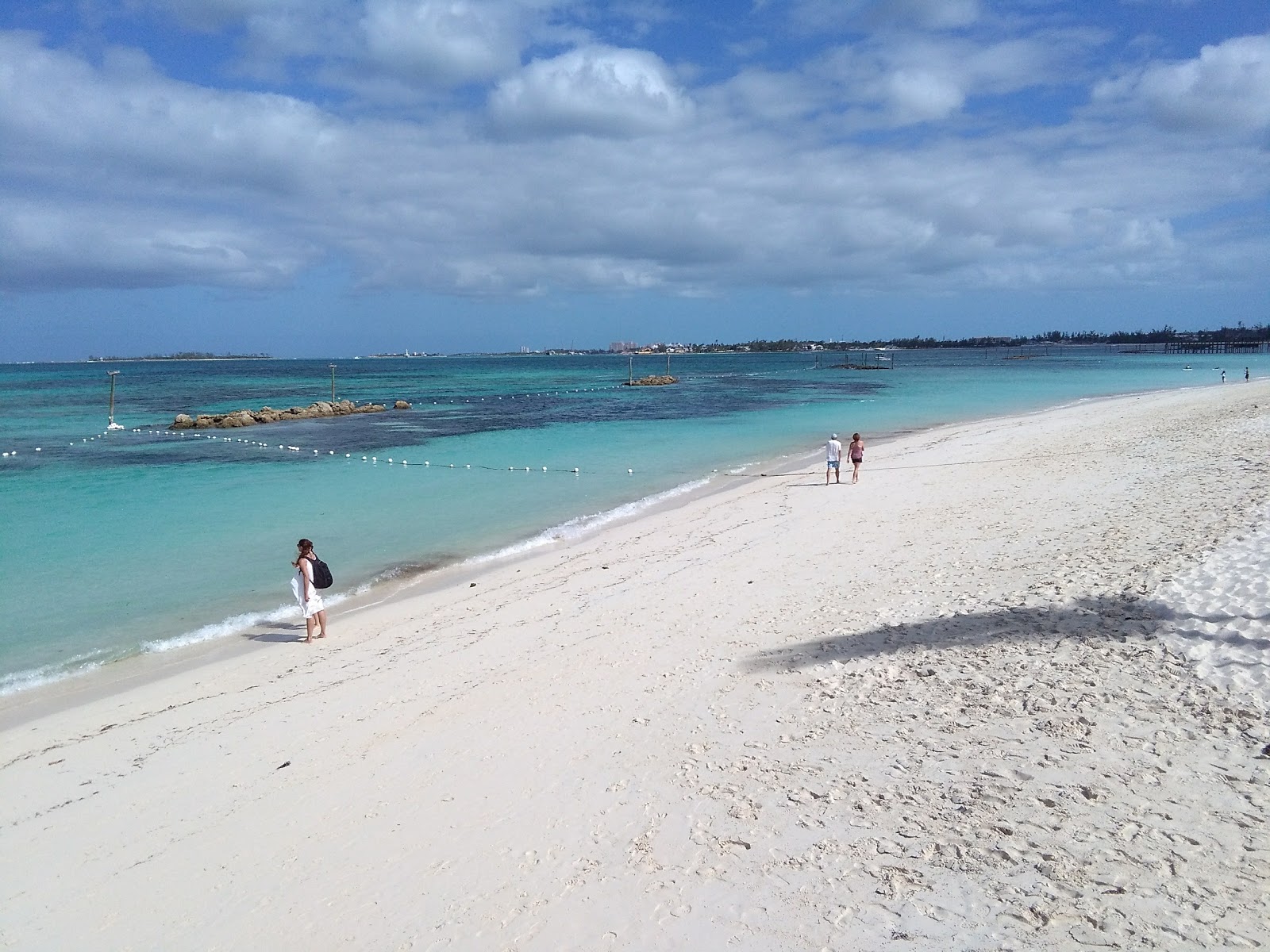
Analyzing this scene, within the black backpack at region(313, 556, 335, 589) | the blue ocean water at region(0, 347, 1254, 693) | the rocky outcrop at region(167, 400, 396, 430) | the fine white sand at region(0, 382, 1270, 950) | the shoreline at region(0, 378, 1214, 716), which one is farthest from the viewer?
the rocky outcrop at region(167, 400, 396, 430)

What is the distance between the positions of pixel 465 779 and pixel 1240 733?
17.0 ft

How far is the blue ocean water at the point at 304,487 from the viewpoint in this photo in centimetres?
1138

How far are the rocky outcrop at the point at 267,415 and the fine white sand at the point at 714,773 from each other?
34105mm

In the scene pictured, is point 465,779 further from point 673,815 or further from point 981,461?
point 981,461

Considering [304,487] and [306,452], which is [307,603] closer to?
[304,487]

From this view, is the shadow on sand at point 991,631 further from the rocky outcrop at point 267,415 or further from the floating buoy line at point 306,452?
the rocky outcrop at point 267,415

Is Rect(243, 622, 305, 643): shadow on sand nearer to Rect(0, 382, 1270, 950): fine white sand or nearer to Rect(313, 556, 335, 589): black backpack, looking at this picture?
Rect(0, 382, 1270, 950): fine white sand

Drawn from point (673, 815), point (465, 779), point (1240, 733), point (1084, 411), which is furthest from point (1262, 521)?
point (1084, 411)

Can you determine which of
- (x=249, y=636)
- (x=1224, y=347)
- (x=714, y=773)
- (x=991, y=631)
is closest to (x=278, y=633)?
(x=249, y=636)

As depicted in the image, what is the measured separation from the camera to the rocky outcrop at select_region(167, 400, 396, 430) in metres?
38.9

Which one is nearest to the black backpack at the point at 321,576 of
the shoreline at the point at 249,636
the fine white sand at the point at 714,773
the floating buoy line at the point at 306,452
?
the fine white sand at the point at 714,773

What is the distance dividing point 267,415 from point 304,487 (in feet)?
76.7

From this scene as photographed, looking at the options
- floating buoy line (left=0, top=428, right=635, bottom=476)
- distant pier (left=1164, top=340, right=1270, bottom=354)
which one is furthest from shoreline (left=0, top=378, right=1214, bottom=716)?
distant pier (left=1164, top=340, right=1270, bottom=354)

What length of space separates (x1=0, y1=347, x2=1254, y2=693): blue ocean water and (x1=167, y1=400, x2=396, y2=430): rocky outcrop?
129 cm
